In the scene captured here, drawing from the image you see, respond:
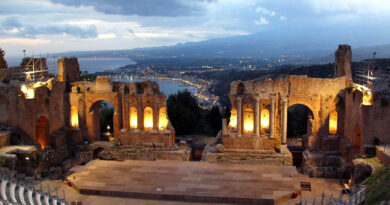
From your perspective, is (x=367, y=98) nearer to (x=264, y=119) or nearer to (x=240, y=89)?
(x=264, y=119)

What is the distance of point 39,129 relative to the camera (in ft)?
94.8

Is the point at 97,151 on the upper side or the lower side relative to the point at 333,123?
lower

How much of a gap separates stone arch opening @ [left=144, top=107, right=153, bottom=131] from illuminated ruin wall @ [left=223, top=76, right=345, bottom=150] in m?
6.33

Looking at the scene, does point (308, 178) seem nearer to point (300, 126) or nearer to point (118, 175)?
point (118, 175)

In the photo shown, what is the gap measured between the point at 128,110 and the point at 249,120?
9.72 metres

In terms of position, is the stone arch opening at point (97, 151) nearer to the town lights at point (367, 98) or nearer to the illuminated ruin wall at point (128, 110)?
→ the illuminated ruin wall at point (128, 110)

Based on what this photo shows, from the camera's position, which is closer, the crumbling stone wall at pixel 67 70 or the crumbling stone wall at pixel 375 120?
the crumbling stone wall at pixel 375 120

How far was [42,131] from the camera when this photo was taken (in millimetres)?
28844

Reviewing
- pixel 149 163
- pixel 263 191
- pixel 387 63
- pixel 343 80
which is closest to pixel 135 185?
pixel 149 163

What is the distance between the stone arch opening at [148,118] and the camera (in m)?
28.8

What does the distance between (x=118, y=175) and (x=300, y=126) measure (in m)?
23.9

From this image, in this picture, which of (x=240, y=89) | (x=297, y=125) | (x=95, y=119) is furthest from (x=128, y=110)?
(x=297, y=125)

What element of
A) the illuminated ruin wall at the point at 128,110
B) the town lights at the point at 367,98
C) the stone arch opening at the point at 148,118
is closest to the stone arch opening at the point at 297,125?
the town lights at the point at 367,98

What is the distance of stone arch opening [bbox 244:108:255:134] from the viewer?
27062 mm
